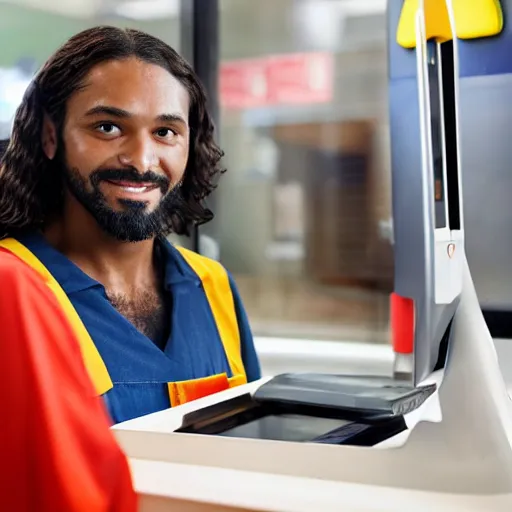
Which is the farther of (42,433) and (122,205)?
(122,205)

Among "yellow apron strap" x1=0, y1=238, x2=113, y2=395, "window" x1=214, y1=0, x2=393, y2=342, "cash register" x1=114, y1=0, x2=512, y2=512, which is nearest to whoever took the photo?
"cash register" x1=114, y1=0, x2=512, y2=512

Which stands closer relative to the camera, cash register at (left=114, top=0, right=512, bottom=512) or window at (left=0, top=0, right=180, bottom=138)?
cash register at (left=114, top=0, right=512, bottom=512)

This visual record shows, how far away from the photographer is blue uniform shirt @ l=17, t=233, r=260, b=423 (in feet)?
3.35

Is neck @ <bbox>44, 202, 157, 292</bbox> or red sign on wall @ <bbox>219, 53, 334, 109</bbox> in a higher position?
red sign on wall @ <bbox>219, 53, 334, 109</bbox>

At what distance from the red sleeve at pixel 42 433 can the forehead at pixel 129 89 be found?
24 centimetres

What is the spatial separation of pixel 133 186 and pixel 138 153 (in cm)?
4

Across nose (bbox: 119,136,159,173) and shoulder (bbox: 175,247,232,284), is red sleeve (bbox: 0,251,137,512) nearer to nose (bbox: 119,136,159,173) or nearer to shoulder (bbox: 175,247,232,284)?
nose (bbox: 119,136,159,173)

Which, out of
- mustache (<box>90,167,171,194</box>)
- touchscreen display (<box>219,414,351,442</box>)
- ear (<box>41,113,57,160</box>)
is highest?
ear (<box>41,113,57,160</box>)

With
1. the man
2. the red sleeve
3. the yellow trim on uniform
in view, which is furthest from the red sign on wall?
→ the red sleeve

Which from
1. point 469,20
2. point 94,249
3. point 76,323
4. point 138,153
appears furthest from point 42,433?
point 469,20

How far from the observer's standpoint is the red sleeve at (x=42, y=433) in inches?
36.8

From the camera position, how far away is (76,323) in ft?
3.28

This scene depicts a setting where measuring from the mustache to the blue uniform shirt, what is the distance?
11cm

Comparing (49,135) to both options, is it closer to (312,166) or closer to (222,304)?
(222,304)
